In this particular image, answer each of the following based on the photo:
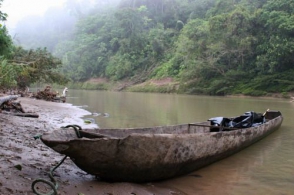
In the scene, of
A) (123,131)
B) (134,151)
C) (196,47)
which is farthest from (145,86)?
(134,151)

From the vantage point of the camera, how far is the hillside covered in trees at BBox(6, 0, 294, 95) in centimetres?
2892

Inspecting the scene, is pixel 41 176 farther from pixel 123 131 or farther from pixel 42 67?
pixel 42 67

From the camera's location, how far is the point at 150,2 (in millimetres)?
65250

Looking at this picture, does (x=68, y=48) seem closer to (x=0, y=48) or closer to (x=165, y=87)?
(x=165, y=87)

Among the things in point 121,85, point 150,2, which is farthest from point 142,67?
point 150,2

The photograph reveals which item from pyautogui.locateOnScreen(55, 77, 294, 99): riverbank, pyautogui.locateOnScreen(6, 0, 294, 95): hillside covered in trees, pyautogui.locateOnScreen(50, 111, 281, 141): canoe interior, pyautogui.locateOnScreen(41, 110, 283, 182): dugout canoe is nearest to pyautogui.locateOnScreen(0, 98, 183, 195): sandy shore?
pyautogui.locateOnScreen(41, 110, 283, 182): dugout canoe

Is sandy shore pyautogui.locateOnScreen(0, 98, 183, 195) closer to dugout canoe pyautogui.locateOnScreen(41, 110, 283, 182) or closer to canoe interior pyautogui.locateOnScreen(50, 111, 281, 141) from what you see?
dugout canoe pyautogui.locateOnScreen(41, 110, 283, 182)

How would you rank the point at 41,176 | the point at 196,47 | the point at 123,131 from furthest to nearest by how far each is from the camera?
the point at 196,47, the point at 123,131, the point at 41,176

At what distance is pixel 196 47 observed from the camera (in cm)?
3484

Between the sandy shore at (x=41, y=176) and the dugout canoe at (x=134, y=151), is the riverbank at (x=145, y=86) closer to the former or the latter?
the dugout canoe at (x=134, y=151)

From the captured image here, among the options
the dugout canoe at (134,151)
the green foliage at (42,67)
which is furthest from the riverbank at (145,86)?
the dugout canoe at (134,151)

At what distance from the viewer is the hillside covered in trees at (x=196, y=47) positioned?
94.9 feet

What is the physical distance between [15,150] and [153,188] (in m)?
2.11

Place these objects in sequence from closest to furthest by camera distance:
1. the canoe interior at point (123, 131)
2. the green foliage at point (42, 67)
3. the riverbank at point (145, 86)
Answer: the canoe interior at point (123, 131)
the green foliage at point (42, 67)
the riverbank at point (145, 86)
